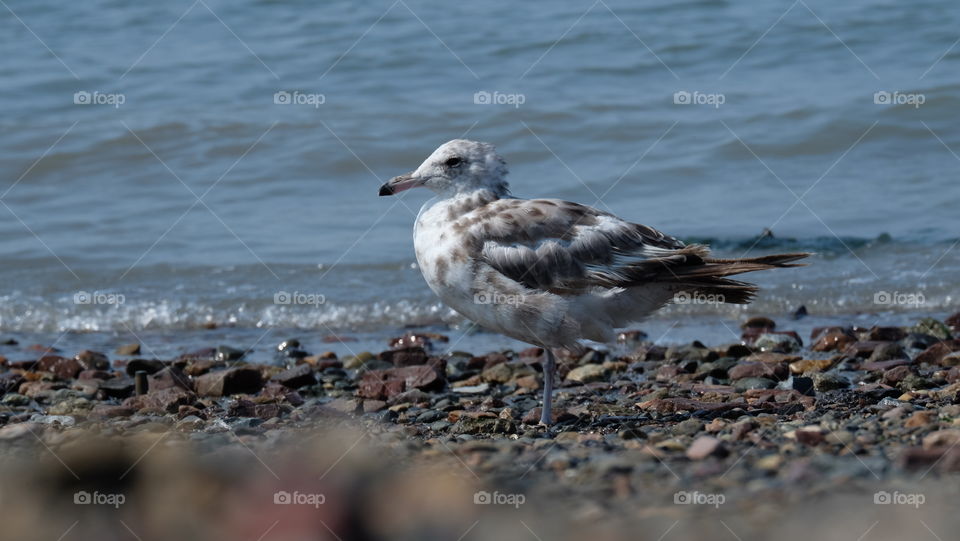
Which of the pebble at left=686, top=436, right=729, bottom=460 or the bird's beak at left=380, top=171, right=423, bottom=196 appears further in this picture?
the bird's beak at left=380, top=171, right=423, bottom=196

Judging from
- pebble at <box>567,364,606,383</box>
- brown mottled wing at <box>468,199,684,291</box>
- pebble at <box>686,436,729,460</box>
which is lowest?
pebble at <box>686,436,729,460</box>

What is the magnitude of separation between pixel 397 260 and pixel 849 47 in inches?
281

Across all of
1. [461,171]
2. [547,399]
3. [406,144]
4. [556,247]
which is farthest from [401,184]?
[406,144]

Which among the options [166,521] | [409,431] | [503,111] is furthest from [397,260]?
[166,521]

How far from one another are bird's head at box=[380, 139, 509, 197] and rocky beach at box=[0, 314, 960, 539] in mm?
1144

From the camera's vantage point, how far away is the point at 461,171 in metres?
6.36

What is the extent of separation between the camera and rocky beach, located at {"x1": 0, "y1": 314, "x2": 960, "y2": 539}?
3.61 metres

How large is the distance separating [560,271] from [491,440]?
0.95m

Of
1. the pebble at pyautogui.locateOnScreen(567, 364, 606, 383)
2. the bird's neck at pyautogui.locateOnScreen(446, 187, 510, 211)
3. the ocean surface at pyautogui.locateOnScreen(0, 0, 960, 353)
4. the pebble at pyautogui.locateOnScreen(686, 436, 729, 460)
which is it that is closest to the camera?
the pebble at pyautogui.locateOnScreen(686, 436, 729, 460)

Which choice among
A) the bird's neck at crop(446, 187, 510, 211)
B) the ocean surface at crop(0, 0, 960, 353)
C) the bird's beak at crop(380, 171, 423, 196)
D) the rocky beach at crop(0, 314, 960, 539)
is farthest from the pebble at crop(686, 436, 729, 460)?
the ocean surface at crop(0, 0, 960, 353)

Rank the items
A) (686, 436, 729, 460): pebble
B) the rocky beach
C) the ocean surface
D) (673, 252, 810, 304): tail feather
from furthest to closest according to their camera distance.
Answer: the ocean surface < (673, 252, 810, 304): tail feather < (686, 436, 729, 460): pebble < the rocky beach

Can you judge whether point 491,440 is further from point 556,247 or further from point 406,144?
point 406,144

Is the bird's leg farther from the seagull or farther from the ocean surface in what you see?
the ocean surface

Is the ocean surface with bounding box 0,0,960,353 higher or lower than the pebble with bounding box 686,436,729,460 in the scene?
higher
